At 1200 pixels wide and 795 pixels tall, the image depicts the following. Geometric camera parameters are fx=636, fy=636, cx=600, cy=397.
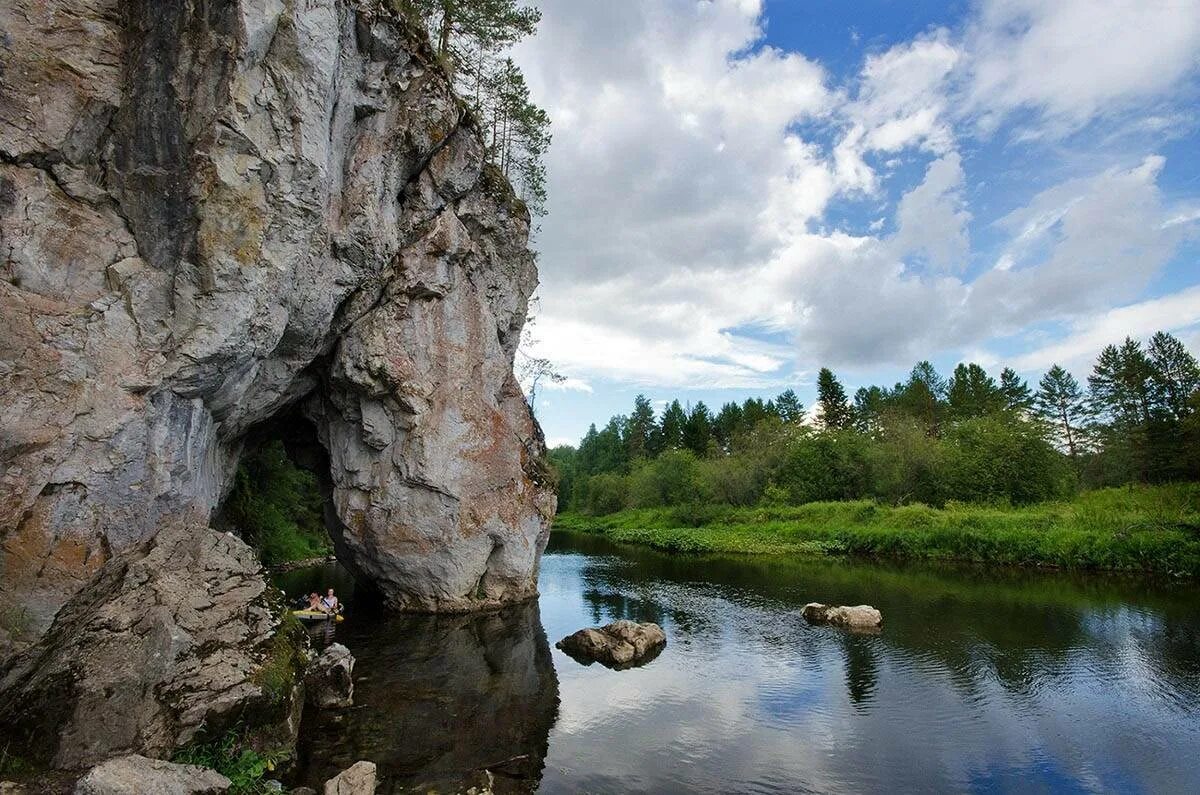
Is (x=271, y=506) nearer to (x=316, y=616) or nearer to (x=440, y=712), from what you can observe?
(x=316, y=616)

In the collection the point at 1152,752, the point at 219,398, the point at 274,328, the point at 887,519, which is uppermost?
the point at 274,328

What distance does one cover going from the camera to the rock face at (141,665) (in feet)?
27.6

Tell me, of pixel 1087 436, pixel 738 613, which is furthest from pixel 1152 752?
pixel 1087 436

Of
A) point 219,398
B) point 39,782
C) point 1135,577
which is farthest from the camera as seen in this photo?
point 1135,577

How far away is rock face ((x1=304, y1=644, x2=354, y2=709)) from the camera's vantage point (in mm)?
12828

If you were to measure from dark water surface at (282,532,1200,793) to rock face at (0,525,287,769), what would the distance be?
6.78 ft

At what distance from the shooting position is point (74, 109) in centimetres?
1130

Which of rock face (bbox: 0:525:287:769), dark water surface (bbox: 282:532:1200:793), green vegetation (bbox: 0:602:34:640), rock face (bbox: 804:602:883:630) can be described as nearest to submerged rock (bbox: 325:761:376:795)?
dark water surface (bbox: 282:532:1200:793)

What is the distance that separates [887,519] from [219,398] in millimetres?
41759

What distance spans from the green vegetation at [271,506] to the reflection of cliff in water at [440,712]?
454 inches

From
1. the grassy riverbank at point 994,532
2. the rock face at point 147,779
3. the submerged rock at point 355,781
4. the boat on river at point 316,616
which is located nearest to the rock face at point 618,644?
the boat on river at point 316,616

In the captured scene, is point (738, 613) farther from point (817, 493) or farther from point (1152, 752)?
point (817, 493)

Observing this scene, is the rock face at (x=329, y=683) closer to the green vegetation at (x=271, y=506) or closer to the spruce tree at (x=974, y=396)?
the green vegetation at (x=271, y=506)

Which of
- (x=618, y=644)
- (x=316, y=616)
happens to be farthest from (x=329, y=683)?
(x=618, y=644)
